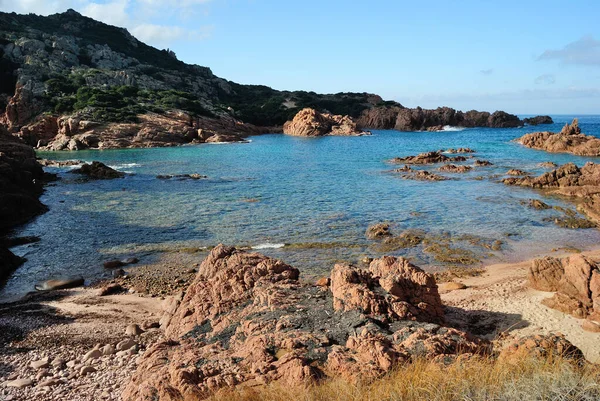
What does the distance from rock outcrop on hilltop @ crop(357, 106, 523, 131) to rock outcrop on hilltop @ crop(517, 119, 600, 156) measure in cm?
3903

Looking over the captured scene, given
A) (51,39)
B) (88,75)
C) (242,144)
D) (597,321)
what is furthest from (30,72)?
(597,321)

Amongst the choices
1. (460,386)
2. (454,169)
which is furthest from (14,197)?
(454,169)

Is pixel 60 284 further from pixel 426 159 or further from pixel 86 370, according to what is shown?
pixel 426 159

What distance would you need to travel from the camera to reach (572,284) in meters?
11.2

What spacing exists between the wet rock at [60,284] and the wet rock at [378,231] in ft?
36.9

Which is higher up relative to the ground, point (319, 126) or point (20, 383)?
point (319, 126)

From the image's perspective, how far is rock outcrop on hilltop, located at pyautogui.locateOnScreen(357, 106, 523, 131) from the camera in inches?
3826

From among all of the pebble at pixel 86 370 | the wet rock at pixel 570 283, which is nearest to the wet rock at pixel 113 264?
the pebble at pixel 86 370

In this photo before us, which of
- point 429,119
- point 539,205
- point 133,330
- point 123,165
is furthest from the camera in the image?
point 429,119

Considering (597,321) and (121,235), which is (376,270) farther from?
(121,235)

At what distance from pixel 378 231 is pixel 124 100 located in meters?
61.7

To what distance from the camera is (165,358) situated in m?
7.17

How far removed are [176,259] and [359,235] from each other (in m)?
7.75

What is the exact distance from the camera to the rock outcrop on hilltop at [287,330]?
609 cm
